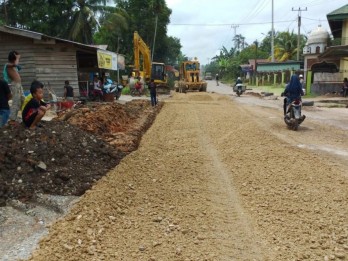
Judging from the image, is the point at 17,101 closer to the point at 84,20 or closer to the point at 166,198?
the point at 166,198

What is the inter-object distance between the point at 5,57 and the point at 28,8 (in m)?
18.1

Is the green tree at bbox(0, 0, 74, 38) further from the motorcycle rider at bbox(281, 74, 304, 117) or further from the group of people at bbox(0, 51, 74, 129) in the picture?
the group of people at bbox(0, 51, 74, 129)

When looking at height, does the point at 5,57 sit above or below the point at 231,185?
above

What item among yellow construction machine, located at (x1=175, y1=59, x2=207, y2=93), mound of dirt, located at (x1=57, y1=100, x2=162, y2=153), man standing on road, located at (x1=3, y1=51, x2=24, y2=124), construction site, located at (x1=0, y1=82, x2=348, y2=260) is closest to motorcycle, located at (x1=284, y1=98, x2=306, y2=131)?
construction site, located at (x1=0, y1=82, x2=348, y2=260)

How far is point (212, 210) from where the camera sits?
4.79 metres

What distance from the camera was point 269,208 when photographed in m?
4.83

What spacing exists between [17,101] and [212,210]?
5525 millimetres

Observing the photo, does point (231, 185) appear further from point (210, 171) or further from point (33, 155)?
point (33, 155)

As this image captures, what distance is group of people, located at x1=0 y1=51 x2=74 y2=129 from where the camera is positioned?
6.98 meters

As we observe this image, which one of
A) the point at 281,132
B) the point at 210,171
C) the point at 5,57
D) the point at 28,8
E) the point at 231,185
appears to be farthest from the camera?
the point at 28,8

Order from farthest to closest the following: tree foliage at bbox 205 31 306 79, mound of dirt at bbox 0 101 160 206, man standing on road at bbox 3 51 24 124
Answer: tree foliage at bbox 205 31 306 79 → man standing on road at bbox 3 51 24 124 → mound of dirt at bbox 0 101 160 206

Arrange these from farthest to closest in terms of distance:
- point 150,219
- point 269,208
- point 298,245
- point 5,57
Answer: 1. point 5,57
2. point 269,208
3. point 150,219
4. point 298,245

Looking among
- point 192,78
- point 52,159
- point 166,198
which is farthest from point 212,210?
point 192,78

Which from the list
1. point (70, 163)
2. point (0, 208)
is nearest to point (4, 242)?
point (0, 208)
